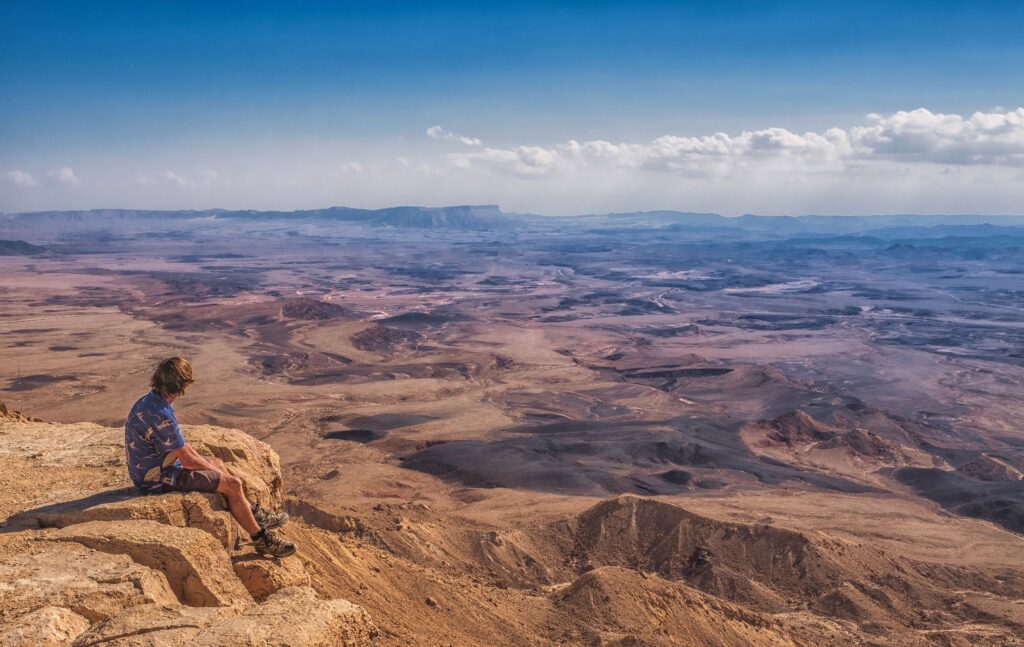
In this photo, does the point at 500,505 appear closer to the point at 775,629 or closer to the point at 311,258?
the point at 775,629

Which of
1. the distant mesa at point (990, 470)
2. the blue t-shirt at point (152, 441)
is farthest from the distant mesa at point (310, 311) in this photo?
the blue t-shirt at point (152, 441)

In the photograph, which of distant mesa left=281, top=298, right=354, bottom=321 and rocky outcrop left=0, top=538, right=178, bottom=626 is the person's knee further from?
distant mesa left=281, top=298, right=354, bottom=321

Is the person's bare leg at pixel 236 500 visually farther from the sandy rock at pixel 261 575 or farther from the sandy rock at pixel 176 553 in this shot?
the sandy rock at pixel 176 553

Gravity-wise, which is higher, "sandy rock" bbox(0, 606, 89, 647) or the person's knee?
the person's knee

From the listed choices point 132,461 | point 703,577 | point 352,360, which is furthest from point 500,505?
point 352,360

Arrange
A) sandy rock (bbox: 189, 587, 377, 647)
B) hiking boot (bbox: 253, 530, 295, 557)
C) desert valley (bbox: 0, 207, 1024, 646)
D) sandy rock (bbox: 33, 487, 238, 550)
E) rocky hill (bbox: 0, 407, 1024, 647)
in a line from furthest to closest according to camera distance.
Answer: desert valley (bbox: 0, 207, 1024, 646), hiking boot (bbox: 253, 530, 295, 557), sandy rock (bbox: 33, 487, 238, 550), rocky hill (bbox: 0, 407, 1024, 647), sandy rock (bbox: 189, 587, 377, 647)

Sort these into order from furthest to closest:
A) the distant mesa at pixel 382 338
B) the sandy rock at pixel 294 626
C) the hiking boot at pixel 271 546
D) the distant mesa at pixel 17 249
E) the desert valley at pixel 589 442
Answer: the distant mesa at pixel 17 249, the distant mesa at pixel 382 338, the desert valley at pixel 589 442, the hiking boot at pixel 271 546, the sandy rock at pixel 294 626

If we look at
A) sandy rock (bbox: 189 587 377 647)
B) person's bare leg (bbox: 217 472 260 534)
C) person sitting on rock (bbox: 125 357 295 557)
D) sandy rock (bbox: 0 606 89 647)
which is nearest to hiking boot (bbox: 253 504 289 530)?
person sitting on rock (bbox: 125 357 295 557)

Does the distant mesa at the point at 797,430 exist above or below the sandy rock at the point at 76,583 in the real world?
below
